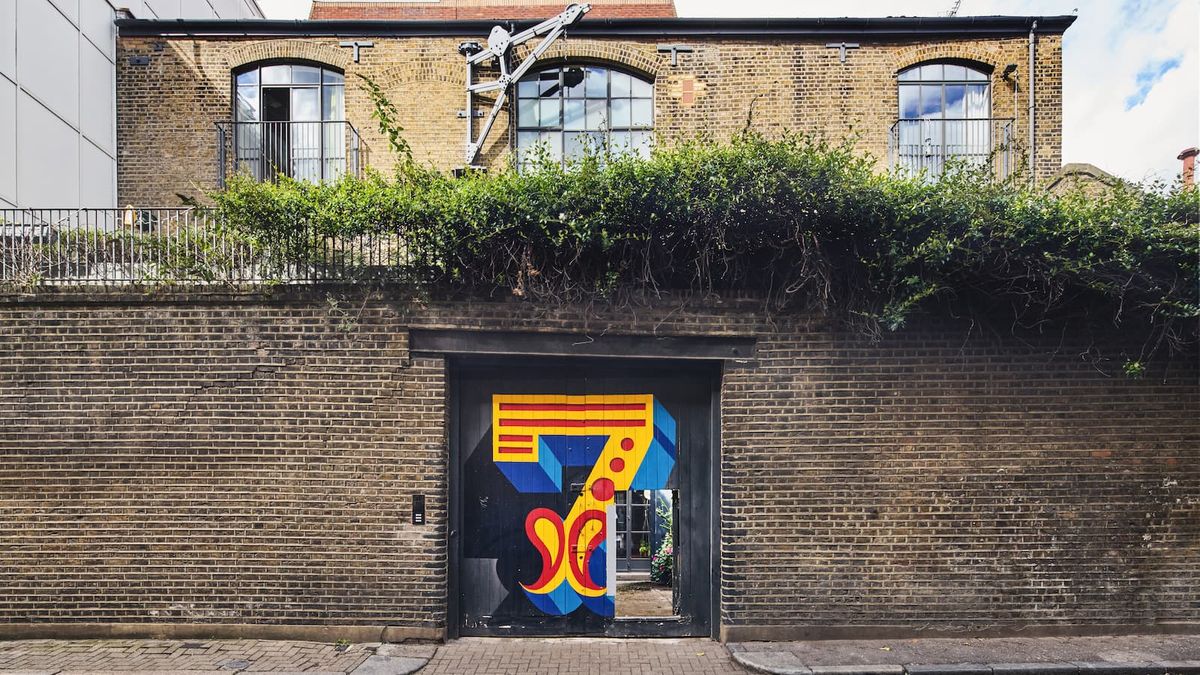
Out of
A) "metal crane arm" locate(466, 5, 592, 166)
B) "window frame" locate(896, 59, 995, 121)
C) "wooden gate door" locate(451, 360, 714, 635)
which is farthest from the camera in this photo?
"window frame" locate(896, 59, 995, 121)

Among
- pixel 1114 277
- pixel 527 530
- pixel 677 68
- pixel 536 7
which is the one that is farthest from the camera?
pixel 536 7

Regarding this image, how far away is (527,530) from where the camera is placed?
7.17 metres

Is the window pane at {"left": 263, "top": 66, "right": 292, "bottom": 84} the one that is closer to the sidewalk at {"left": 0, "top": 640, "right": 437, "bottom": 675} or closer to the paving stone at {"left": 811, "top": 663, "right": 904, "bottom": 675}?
the sidewalk at {"left": 0, "top": 640, "right": 437, "bottom": 675}

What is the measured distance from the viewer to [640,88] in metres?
11.6

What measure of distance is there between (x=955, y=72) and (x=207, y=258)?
472 inches

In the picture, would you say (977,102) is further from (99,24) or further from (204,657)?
(99,24)

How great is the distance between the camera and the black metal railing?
22.0ft

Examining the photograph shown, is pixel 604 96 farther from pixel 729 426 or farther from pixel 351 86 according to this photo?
pixel 729 426

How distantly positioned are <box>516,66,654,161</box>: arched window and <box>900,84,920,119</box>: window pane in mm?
4363

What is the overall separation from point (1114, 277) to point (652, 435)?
4.74m

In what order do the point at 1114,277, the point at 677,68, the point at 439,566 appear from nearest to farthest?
the point at 1114,277, the point at 439,566, the point at 677,68

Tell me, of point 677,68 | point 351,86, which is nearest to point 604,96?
point 677,68

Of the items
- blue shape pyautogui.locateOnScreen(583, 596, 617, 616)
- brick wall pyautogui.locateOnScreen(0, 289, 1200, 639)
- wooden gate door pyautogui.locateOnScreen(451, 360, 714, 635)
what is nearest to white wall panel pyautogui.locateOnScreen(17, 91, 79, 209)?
brick wall pyautogui.locateOnScreen(0, 289, 1200, 639)

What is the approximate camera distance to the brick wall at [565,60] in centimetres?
1113
